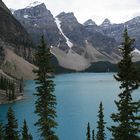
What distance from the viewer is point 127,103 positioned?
26.7 m

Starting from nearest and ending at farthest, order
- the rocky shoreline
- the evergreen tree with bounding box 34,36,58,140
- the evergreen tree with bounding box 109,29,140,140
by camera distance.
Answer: the evergreen tree with bounding box 109,29,140,140, the evergreen tree with bounding box 34,36,58,140, the rocky shoreline

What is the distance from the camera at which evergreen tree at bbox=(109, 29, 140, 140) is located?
26266 mm

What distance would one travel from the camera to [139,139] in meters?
26.6

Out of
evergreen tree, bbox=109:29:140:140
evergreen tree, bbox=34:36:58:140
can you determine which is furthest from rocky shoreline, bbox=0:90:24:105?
evergreen tree, bbox=109:29:140:140

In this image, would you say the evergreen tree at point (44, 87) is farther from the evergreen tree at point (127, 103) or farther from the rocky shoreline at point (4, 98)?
the rocky shoreline at point (4, 98)

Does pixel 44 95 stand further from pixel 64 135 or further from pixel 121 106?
pixel 64 135

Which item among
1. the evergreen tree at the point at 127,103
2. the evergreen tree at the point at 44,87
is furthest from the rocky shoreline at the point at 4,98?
the evergreen tree at the point at 127,103

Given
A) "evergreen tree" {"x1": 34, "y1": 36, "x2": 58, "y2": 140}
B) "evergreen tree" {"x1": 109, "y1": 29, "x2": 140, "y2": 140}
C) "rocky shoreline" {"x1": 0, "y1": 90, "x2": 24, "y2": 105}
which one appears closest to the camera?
"evergreen tree" {"x1": 109, "y1": 29, "x2": 140, "y2": 140}

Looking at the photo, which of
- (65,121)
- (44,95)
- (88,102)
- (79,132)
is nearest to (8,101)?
(88,102)

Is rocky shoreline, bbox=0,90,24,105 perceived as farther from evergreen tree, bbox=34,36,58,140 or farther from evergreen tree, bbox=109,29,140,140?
evergreen tree, bbox=109,29,140,140

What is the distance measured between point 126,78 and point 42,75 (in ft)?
31.9

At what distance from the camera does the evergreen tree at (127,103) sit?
86.2 ft

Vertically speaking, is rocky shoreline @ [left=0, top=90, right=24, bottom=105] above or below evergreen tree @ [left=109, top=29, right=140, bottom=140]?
below

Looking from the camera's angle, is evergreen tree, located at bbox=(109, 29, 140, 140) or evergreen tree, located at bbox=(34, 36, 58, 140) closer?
evergreen tree, located at bbox=(109, 29, 140, 140)
